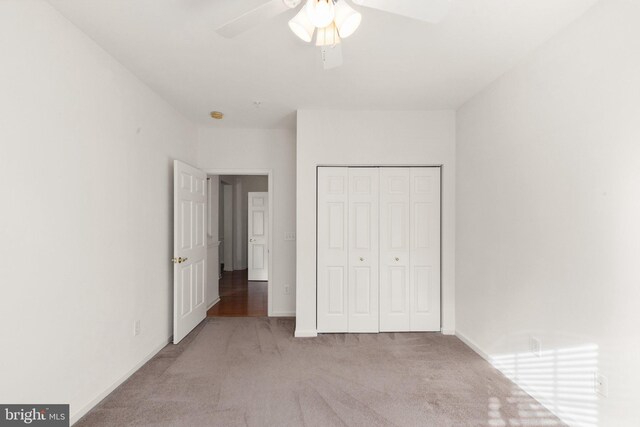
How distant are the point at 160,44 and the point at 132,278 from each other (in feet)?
6.00

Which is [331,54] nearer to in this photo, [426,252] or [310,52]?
[310,52]

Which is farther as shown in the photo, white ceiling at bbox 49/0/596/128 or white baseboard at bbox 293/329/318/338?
white baseboard at bbox 293/329/318/338

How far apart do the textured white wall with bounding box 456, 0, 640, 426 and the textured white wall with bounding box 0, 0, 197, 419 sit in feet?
10.2

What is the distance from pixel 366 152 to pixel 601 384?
263 cm

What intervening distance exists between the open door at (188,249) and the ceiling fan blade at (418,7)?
256 centimetres

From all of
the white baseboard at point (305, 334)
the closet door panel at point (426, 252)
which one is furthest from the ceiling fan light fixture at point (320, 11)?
the white baseboard at point (305, 334)

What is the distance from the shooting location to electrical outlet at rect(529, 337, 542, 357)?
2238mm

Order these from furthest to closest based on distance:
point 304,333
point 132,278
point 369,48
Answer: point 304,333 → point 132,278 → point 369,48

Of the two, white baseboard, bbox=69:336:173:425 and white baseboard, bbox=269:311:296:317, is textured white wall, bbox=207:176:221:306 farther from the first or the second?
white baseboard, bbox=69:336:173:425

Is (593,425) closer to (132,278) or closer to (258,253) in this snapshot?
(132,278)

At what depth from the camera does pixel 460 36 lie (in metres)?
2.09

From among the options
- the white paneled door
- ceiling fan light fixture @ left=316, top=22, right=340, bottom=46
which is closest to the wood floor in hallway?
the white paneled door

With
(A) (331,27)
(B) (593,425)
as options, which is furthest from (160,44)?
(B) (593,425)

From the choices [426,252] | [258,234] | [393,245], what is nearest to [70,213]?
[393,245]
